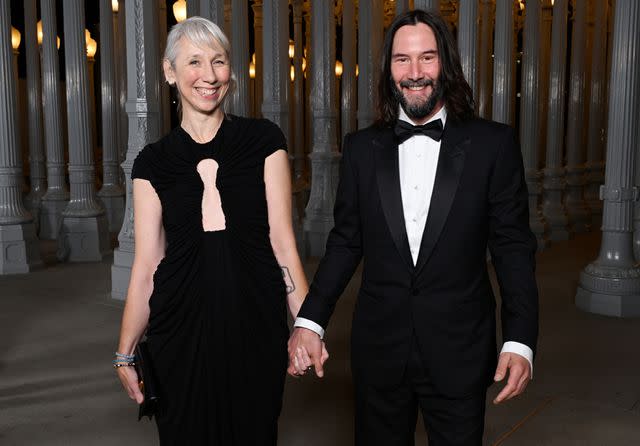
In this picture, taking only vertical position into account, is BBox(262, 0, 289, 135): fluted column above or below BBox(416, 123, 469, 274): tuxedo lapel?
above

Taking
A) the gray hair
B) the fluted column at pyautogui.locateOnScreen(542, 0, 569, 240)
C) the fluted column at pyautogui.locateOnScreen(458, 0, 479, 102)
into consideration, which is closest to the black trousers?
the gray hair

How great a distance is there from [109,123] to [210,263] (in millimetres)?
10978

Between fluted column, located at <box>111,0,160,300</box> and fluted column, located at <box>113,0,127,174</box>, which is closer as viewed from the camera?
fluted column, located at <box>111,0,160,300</box>

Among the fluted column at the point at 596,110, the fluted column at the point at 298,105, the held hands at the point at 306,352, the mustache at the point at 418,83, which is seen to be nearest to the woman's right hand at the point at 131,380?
the held hands at the point at 306,352

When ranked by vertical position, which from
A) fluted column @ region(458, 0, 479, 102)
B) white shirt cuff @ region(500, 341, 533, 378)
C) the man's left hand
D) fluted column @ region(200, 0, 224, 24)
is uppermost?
fluted column @ region(200, 0, 224, 24)

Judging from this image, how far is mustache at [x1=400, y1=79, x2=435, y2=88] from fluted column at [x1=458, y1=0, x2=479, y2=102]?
6.02 metres

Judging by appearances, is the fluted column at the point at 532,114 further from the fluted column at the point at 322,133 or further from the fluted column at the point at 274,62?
the fluted column at the point at 274,62

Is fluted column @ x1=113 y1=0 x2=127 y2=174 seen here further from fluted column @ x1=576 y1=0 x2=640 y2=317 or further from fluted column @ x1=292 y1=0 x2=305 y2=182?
fluted column @ x1=576 y1=0 x2=640 y2=317

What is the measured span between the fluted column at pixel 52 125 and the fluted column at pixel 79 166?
649 mm

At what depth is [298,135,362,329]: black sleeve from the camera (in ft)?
8.48

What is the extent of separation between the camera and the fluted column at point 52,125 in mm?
11445

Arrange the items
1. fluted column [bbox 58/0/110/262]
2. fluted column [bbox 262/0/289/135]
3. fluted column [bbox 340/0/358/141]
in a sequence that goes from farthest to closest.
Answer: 1. fluted column [bbox 340/0/358/141]
2. fluted column [bbox 58/0/110/262]
3. fluted column [bbox 262/0/289/135]

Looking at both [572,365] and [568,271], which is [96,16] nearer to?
[568,271]

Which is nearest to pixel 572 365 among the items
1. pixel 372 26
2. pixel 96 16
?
Answer: pixel 372 26
